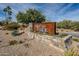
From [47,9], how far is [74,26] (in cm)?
32

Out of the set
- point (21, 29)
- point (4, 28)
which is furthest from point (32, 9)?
point (4, 28)

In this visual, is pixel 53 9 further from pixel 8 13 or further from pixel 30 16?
pixel 8 13

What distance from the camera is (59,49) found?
1.70 m

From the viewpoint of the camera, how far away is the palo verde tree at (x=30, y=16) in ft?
5.67

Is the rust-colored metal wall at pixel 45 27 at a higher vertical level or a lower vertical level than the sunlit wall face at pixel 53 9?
lower

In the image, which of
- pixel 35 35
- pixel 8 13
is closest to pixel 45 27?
pixel 35 35

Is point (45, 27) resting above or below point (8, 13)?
below

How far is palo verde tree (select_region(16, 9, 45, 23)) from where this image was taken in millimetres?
1728

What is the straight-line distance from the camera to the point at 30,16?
1.74 metres

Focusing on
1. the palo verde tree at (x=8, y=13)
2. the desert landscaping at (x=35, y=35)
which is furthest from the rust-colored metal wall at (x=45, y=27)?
the palo verde tree at (x=8, y=13)

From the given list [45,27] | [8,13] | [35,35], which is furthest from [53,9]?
[8,13]

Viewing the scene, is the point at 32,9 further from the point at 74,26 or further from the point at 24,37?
the point at 74,26

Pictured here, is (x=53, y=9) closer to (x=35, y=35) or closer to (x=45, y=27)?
(x=45, y=27)

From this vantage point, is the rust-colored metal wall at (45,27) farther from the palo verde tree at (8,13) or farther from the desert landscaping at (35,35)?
the palo verde tree at (8,13)
